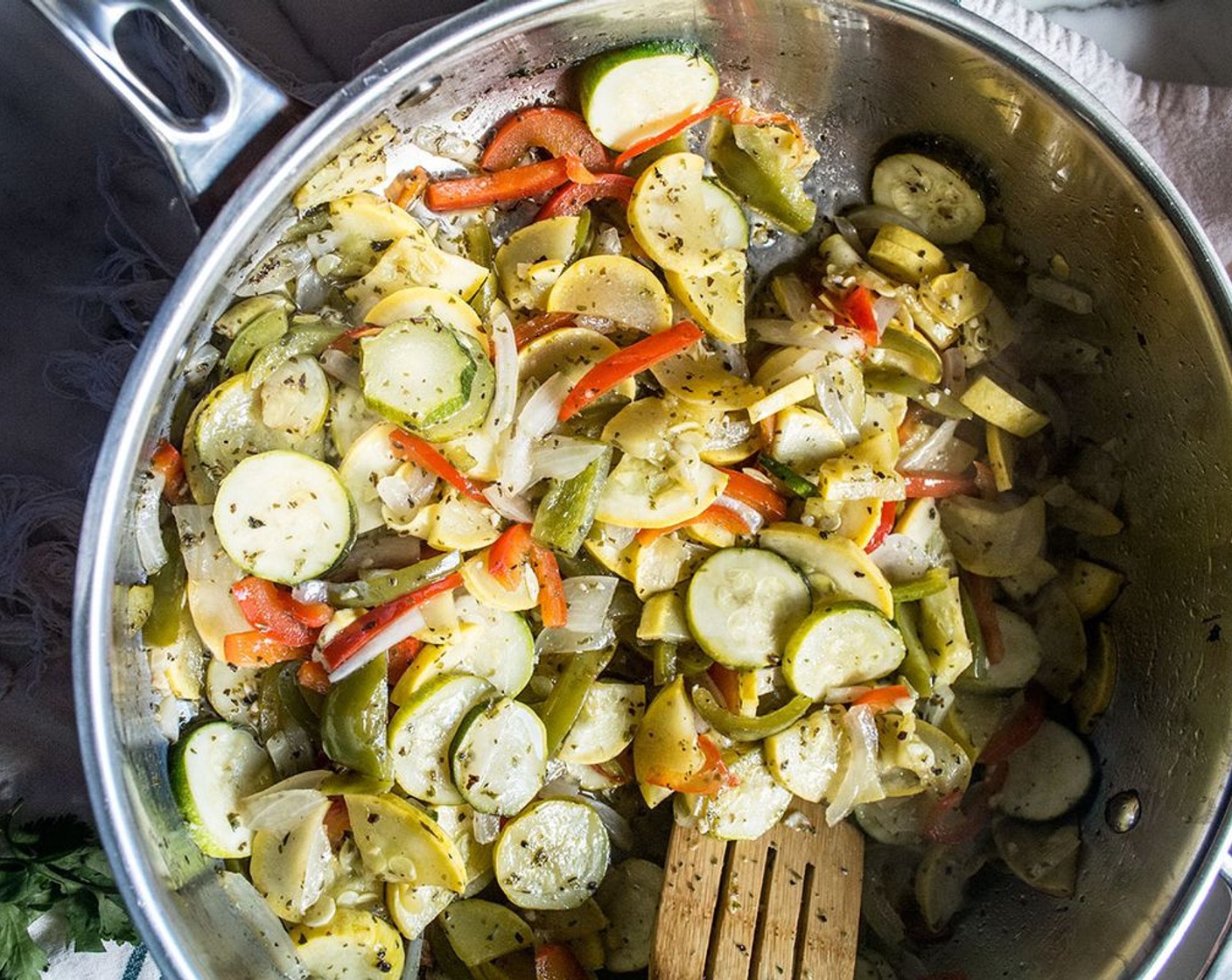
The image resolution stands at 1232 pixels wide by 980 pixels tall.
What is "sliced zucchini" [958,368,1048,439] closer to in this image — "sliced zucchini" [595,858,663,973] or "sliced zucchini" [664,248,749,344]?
"sliced zucchini" [664,248,749,344]

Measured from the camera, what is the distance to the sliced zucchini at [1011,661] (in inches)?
85.0

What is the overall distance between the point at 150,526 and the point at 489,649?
564 millimetres

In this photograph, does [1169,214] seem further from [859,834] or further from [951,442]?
[859,834]

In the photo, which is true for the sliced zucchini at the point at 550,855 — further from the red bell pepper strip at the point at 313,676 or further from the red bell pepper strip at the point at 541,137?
the red bell pepper strip at the point at 541,137

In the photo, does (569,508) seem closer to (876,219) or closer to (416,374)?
(416,374)

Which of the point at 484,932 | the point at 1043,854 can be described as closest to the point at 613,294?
the point at 484,932

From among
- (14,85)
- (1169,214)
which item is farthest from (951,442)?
(14,85)

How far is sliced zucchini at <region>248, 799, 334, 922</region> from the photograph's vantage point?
5.89ft

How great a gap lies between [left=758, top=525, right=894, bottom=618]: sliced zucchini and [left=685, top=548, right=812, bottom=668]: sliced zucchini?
0.04 meters

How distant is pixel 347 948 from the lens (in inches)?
72.7

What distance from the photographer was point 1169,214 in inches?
70.6

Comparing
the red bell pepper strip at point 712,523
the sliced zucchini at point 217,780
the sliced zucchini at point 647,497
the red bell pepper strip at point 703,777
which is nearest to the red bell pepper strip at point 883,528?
the red bell pepper strip at point 712,523

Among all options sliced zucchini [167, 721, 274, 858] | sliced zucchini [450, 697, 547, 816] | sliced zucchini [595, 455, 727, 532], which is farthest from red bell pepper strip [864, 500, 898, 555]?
sliced zucchini [167, 721, 274, 858]

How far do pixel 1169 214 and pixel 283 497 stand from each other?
1449 millimetres
